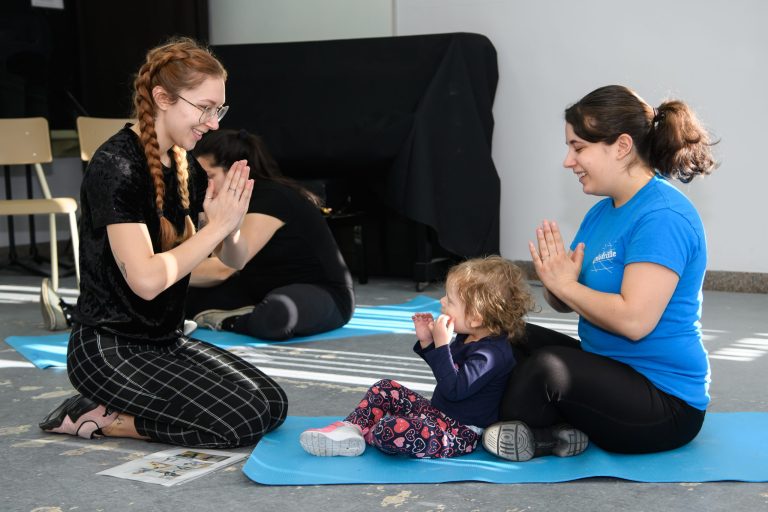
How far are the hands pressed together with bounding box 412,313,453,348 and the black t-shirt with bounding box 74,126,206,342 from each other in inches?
23.6

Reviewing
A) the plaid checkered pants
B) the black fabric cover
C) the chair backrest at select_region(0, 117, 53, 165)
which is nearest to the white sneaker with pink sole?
the plaid checkered pants

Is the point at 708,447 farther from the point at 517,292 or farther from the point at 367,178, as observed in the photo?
the point at 367,178

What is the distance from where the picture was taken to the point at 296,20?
578 centimetres

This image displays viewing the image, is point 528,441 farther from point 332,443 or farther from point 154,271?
point 154,271

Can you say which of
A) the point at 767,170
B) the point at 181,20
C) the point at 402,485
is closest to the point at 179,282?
the point at 402,485

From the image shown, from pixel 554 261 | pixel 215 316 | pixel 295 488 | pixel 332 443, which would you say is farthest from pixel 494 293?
pixel 215 316

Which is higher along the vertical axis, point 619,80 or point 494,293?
point 619,80

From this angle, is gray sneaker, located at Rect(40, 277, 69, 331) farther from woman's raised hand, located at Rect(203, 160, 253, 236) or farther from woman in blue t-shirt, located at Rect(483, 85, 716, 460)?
woman in blue t-shirt, located at Rect(483, 85, 716, 460)

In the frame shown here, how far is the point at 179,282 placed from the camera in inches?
94.0

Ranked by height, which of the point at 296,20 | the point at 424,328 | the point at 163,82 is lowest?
the point at 424,328

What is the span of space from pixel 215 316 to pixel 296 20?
101 inches

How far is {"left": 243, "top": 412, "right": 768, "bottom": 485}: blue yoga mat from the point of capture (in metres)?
2.05

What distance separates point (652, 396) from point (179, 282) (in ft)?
3.69

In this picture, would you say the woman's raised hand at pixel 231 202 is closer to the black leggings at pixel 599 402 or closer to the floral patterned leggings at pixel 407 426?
the floral patterned leggings at pixel 407 426
